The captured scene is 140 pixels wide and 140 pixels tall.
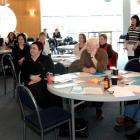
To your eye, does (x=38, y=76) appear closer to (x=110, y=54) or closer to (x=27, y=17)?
(x=110, y=54)

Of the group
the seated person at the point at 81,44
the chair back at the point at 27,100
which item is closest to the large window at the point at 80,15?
the seated person at the point at 81,44

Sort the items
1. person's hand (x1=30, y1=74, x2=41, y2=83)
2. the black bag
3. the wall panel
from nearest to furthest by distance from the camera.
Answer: the black bag, person's hand (x1=30, y1=74, x2=41, y2=83), the wall panel

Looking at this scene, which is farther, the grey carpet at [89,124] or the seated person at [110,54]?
the seated person at [110,54]

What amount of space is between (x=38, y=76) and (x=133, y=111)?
125cm

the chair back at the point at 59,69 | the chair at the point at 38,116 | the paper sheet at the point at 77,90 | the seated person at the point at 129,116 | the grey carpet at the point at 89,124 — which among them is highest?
the chair back at the point at 59,69

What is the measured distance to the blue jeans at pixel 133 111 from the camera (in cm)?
316

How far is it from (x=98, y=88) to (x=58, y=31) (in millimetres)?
10668

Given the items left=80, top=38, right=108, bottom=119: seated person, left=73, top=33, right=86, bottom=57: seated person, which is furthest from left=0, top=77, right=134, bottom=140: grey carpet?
left=73, top=33, right=86, bottom=57: seated person

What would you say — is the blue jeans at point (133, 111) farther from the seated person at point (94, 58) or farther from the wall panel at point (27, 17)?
the wall panel at point (27, 17)

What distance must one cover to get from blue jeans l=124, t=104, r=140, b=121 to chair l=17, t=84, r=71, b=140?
0.82 meters

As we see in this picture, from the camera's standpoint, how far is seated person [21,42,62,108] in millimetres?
3373

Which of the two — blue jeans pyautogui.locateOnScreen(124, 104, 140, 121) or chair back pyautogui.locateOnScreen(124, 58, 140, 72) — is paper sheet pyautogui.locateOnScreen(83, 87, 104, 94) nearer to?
blue jeans pyautogui.locateOnScreen(124, 104, 140, 121)

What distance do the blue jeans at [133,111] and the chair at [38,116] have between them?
32.3 inches

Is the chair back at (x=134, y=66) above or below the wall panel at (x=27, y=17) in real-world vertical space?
below
